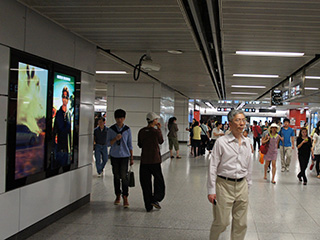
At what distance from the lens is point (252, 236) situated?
16.0ft

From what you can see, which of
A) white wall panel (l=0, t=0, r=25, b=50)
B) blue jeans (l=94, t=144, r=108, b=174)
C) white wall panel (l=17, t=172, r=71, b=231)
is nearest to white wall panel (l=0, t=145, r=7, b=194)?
white wall panel (l=17, t=172, r=71, b=231)

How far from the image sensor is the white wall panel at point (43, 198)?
177 inches

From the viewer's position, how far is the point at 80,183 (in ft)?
20.6

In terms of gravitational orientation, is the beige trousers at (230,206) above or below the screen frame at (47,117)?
below

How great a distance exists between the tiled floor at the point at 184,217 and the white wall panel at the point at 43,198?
0.84 ft

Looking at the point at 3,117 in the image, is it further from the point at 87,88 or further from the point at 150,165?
the point at 150,165

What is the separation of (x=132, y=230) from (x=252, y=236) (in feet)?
5.70

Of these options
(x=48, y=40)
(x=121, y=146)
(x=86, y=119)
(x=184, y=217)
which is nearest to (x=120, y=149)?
(x=121, y=146)

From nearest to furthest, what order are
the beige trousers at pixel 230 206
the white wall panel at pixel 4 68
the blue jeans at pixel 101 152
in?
1. the beige trousers at pixel 230 206
2. the white wall panel at pixel 4 68
3. the blue jeans at pixel 101 152

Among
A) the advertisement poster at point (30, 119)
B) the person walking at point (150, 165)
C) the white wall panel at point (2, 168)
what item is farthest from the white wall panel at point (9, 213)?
the person walking at point (150, 165)

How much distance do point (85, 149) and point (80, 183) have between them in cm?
65

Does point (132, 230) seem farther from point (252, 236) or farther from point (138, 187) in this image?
point (138, 187)

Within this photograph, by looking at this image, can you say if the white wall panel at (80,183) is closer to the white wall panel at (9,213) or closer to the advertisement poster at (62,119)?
the advertisement poster at (62,119)

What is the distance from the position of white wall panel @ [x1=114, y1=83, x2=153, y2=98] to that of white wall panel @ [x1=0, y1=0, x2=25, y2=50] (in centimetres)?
959
